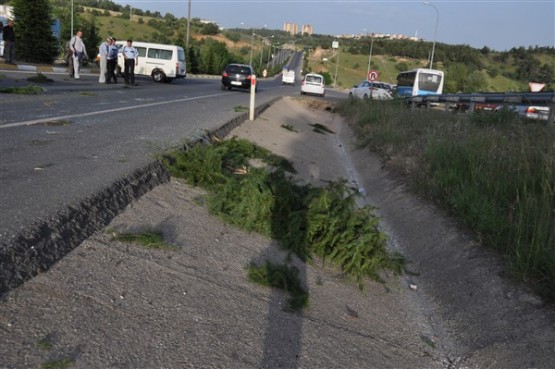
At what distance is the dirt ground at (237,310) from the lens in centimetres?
267

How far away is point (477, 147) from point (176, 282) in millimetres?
5833

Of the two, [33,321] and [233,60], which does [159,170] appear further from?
[233,60]

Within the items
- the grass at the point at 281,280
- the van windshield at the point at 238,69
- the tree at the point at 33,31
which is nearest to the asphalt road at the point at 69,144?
the grass at the point at 281,280

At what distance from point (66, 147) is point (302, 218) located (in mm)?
3194

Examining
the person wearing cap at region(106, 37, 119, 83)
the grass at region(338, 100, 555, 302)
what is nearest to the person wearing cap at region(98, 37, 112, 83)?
the person wearing cap at region(106, 37, 119, 83)

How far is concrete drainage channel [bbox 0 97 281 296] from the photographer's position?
300 centimetres

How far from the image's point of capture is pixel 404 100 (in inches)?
846

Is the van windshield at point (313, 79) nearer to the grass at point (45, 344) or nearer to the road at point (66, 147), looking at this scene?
the road at point (66, 147)

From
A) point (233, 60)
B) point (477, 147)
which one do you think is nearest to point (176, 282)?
point (477, 147)

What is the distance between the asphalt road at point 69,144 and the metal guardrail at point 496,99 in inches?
256

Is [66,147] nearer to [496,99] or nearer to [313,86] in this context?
[496,99]

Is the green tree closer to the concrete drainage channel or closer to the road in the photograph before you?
the road

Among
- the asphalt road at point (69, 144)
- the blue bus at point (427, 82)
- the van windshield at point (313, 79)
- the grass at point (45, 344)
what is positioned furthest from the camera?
the van windshield at point (313, 79)

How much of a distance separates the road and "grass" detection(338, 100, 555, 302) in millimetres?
3612
